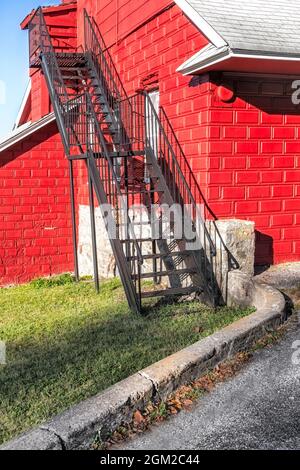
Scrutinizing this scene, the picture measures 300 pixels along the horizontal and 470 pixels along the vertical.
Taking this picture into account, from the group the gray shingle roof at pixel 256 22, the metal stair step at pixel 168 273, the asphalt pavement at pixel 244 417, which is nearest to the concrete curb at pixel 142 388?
the asphalt pavement at pixel 244 417

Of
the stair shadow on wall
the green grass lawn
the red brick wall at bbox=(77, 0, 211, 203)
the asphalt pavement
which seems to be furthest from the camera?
the stair shadow on wall

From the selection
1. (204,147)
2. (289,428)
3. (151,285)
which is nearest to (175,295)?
(151,285)

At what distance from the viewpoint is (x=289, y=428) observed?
11.8ft

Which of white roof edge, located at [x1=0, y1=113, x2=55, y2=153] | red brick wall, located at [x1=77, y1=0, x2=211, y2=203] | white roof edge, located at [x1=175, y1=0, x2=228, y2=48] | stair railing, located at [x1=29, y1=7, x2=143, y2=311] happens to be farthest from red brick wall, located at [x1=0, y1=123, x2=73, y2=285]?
white roof edge, located at [x1=175, y1=0, x2=228, y2=48]

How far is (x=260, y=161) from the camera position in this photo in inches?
293

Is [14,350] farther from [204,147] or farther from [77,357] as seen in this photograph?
[204,147]

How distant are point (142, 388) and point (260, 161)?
14.4 ft

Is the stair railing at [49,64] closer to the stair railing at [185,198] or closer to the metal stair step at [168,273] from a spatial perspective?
the stair railing at [185,198]

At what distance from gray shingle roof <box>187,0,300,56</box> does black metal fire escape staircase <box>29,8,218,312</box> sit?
1375 millimetres

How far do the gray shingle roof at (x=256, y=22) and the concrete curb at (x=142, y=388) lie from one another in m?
2.97

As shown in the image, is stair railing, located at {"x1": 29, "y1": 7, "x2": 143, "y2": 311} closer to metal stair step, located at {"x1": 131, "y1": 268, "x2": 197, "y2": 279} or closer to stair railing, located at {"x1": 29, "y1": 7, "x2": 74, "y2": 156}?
stair railing, located at {"x1": 29, "y1": 7, "x2": 74, "y2": 156}

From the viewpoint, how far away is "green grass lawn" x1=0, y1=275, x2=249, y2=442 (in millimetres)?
4004
